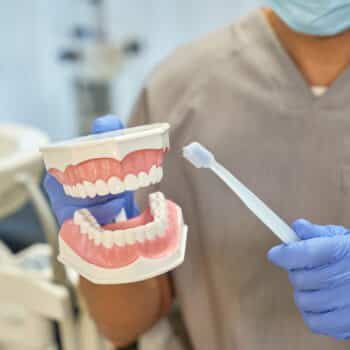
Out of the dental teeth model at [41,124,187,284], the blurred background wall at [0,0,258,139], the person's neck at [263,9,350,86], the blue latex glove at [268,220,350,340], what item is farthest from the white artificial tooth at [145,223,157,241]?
the blurred background wall at [0,0,258,139]

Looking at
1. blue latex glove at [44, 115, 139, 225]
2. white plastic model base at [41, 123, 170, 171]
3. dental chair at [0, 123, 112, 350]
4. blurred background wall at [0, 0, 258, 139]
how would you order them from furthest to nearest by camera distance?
blurred background wall at [0, 0, 258, 139], dental chair at [0, 123, 112, 350], blue latex glove at [44, 115, 139, 225], white plastic model base at [41, 123, 170, 171]

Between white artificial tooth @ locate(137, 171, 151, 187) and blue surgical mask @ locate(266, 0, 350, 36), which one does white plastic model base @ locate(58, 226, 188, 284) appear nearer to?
white artificial tooth @ locate(137, 171, 151, 187)

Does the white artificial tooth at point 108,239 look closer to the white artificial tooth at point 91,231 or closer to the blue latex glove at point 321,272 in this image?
the white artificial tooth at point 91,231

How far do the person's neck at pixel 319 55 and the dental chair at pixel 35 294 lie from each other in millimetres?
412

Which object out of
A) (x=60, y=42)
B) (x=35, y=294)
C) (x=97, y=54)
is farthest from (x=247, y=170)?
(x=60, y=42)

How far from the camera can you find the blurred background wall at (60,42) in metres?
1.93

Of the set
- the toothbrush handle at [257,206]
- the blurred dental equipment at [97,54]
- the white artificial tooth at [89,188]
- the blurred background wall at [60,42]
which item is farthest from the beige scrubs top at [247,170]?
the blurred dental equipment at [97,54]

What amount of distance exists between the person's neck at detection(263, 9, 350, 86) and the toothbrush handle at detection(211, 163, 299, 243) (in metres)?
0.22

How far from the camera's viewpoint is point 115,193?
0.52 metres

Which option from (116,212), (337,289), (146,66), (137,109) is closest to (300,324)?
(337,289)

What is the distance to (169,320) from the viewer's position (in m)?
0.79

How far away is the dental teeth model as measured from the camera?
0.49 meters

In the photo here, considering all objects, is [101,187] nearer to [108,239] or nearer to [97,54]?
[108,239]

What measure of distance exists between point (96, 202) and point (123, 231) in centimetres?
7
